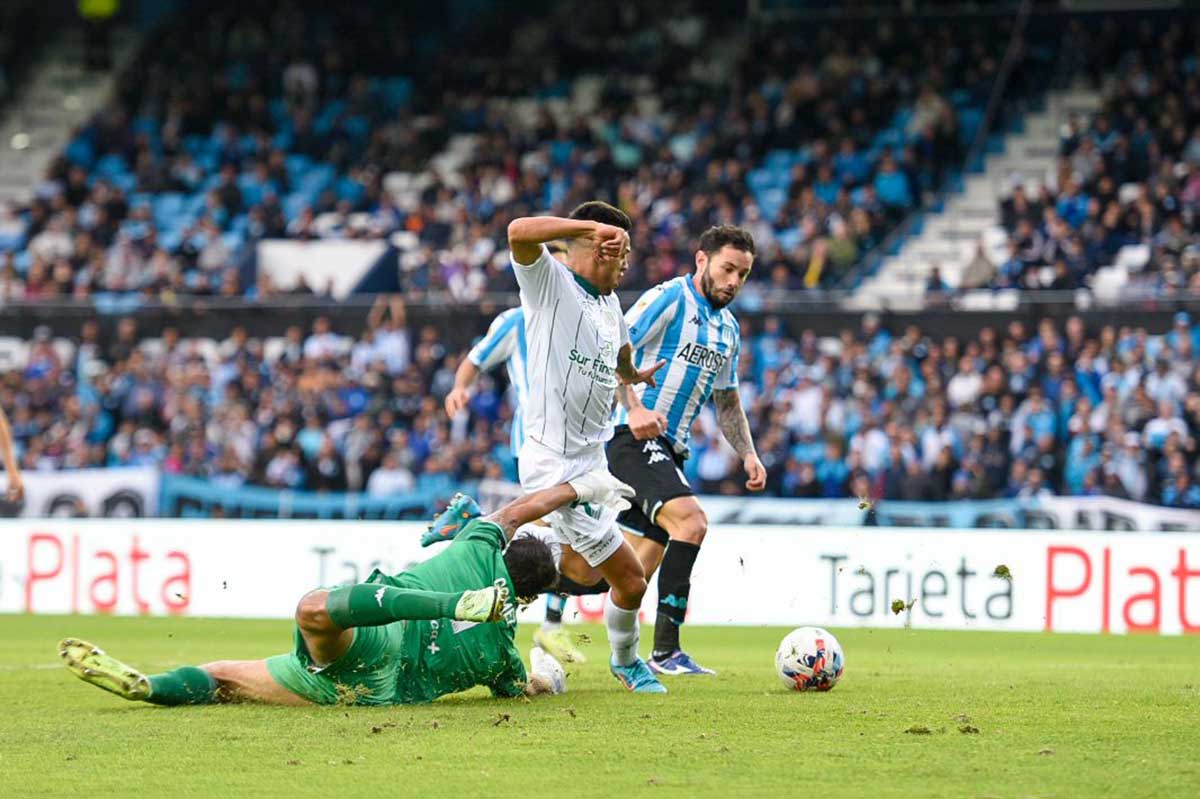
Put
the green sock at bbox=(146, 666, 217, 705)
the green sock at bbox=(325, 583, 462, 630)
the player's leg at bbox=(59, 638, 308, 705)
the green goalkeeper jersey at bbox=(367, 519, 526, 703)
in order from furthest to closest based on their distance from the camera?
the green sock at bbox=(146, 666, 217, 705) → the player's leg at bbox=(59, 638, 308, 705) → the green goalkeeper jersey at bbox=(367, 519, 526, 703) → the green sock at bbox=(325, 583, 462, 630)

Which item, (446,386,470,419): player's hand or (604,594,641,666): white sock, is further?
(446,386,470,419): player's hand

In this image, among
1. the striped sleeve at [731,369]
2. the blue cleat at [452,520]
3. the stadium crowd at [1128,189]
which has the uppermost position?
the stadium crowd at [1128,189]

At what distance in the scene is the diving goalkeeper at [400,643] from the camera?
757cm

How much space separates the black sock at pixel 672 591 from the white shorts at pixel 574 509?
123cm

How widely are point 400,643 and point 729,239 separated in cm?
331

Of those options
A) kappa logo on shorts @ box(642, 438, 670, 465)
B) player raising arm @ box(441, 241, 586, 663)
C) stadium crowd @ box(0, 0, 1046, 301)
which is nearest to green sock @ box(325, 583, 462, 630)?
player raising arm @ box(441, 241, 586, 663)

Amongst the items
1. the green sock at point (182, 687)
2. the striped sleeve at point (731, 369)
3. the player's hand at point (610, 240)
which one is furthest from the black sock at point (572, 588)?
the player's hand at point (610, 240)

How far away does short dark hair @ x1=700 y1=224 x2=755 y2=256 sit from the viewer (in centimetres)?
1026

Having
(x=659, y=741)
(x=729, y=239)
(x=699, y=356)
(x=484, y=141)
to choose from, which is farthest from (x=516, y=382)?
(x=484, y=141)

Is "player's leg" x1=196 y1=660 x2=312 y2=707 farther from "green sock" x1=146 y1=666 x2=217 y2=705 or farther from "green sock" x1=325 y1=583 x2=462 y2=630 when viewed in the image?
"green sock" x1=325 y1=583 x2=462 y2=630

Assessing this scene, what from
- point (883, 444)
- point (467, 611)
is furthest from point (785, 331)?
point (467, 611)

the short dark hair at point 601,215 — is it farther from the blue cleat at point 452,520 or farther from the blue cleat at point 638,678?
the blue cleat at point 638,678

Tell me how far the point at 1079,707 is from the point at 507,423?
1335 centimetres

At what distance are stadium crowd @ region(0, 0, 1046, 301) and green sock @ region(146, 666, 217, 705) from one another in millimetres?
15087
